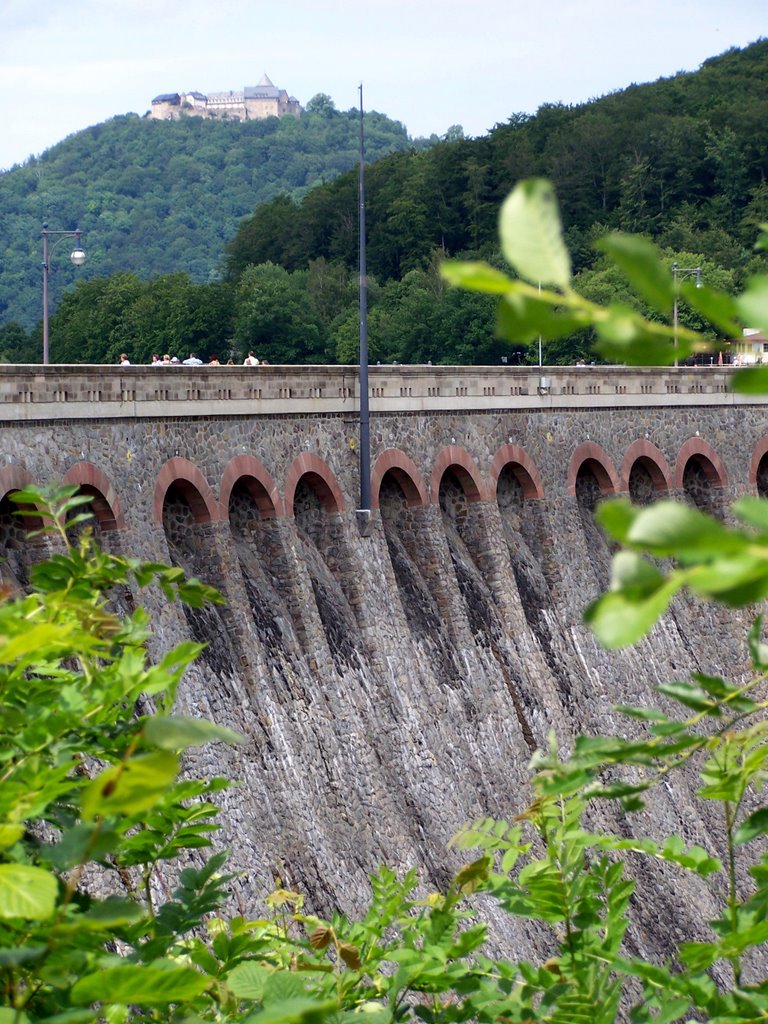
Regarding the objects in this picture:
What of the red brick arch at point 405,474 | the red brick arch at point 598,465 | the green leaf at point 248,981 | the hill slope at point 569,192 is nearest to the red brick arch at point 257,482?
the red brick arch at point 405,474

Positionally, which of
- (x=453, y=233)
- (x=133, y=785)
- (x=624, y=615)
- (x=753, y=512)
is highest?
(x=453, y=233)

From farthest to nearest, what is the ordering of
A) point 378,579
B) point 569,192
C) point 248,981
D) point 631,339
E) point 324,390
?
point 569,192 → point 378,579 → point 324,390 → point 248,981 → point 631,339

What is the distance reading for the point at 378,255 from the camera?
8112cm

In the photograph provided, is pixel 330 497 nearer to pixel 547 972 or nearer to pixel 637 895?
pixel 637 895

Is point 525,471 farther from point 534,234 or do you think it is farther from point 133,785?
point 534,234

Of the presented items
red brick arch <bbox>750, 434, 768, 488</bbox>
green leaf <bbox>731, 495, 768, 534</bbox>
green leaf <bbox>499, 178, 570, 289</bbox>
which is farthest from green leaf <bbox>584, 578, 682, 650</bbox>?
red brick arch <bbox>750, 434, 768, 488</bbox>

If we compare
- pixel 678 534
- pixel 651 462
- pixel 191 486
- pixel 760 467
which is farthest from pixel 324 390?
pixel 678 534

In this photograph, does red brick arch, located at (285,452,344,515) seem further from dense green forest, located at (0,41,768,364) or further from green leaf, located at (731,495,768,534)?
dense green forest, located at (0,41,768,364)

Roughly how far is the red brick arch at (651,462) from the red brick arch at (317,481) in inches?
373

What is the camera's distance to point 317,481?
22.9 m

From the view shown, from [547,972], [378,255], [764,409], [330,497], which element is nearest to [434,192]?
[378,255]

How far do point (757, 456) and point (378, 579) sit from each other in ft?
45.1

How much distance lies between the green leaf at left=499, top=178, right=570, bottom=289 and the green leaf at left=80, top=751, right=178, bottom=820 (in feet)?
3.91

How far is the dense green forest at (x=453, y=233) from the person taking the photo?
6241 centimetres
